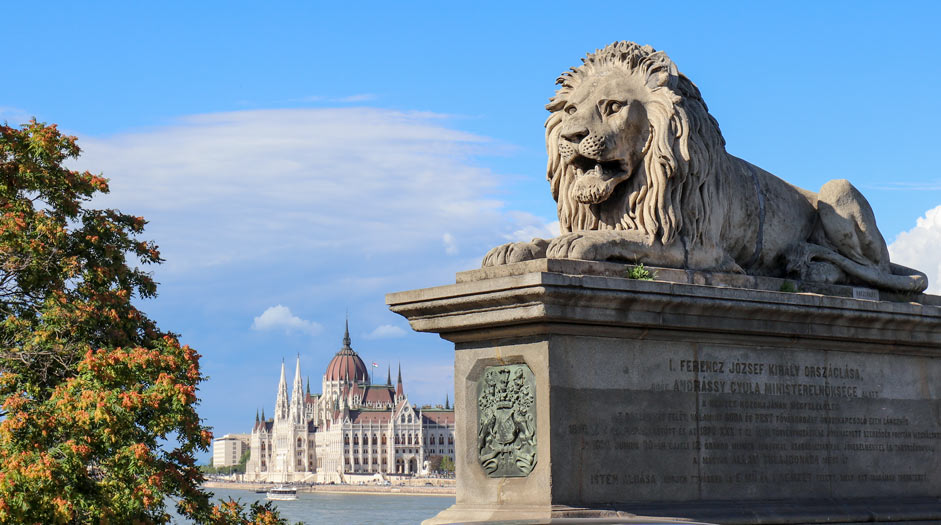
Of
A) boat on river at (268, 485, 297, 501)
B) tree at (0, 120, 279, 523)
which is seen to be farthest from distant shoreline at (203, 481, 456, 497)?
tree at (0, 120, 279, 523)

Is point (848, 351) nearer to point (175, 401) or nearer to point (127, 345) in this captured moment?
point (175, 401)

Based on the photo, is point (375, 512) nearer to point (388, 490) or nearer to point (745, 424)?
point (388, 490)

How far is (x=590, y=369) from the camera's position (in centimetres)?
934

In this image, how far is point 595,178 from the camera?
409 inches

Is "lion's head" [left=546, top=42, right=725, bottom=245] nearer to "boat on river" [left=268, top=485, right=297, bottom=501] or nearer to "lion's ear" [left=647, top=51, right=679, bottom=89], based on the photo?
"lion's ear" [left=647, top=51, right=679, bottom=89]

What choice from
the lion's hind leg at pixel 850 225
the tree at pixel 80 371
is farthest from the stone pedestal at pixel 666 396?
the tree at pixel 80 371

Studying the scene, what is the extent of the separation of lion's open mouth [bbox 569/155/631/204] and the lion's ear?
29.2 inches

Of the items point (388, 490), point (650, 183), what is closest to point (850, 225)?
point (650, 183)

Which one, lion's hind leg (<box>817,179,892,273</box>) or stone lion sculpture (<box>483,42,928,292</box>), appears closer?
stone lion sculpture (<box>483,42,928,292</box>)

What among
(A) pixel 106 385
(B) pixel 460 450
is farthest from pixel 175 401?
(B) pixel 460 450

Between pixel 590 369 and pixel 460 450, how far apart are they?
121 centimetres

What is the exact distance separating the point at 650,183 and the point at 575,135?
71 centimetres

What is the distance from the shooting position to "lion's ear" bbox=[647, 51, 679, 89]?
416 inches

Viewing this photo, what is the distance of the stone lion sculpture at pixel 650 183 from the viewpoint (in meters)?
10.1
